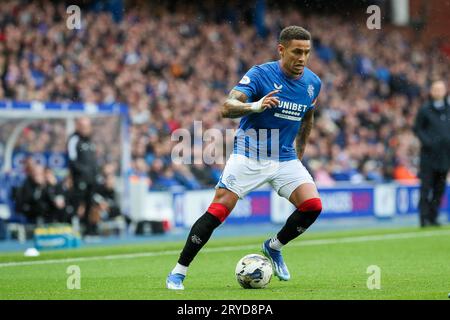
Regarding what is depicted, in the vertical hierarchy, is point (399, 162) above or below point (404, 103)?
below


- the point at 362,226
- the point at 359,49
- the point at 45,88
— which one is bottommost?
the point at 362,226

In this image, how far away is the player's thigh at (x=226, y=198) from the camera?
884 cm

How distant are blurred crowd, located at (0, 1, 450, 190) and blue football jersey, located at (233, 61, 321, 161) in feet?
36.0

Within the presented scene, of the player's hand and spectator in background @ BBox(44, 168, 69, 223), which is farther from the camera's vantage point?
spectator in background @ BBox(44, 168, 69, 223)

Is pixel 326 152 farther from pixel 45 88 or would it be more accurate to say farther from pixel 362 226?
pixel 45 88

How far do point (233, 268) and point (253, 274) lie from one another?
232 cm

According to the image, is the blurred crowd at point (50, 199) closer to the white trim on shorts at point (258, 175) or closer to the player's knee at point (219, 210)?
the white trim on shorts at point (258, 175)

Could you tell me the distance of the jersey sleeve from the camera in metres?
8.83

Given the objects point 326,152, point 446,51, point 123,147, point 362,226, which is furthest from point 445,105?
point 446,51

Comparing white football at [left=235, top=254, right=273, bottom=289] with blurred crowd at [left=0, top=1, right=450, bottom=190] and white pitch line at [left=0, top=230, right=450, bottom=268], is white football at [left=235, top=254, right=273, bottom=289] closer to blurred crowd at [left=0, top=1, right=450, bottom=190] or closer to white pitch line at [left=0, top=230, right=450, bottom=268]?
white pitch line at [left=0, top=230, right=450, bottom=268]

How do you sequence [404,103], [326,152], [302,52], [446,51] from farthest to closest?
[446,51] → [404,103] → [326,152] → [302,52]

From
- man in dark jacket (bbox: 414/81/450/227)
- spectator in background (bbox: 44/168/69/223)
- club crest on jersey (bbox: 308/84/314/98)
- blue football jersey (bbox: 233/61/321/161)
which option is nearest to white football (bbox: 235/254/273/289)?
blue football jersey (bbox: 233/61/321/161)
